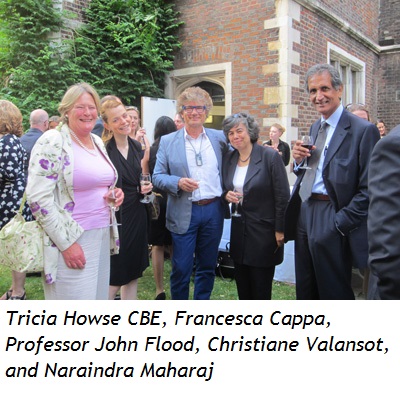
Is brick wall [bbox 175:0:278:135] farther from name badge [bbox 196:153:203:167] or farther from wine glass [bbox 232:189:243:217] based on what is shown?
wine glass [bbox 232:189:243:217]

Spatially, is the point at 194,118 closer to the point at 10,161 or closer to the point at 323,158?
the point at 323,158

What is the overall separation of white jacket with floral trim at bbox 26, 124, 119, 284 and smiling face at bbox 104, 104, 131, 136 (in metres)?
0.94

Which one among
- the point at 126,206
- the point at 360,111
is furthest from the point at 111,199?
the point at 360,111

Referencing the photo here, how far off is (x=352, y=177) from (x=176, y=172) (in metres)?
1.49

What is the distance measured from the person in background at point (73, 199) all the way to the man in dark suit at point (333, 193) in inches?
53.4

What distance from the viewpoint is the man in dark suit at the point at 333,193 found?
2.66 meters

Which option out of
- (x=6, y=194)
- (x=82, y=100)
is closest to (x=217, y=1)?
(x=6, y=194)

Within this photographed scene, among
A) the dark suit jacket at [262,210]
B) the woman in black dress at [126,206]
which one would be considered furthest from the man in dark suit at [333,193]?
the woman in black dress at [126,206]

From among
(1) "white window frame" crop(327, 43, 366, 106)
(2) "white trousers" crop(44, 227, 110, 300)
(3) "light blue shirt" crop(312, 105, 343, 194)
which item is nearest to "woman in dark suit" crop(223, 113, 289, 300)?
(3) "light blue shirt" crop(312, 105, 343, 194)

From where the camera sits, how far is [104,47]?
8.35m

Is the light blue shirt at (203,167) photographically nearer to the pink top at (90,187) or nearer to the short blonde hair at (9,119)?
the pink top at (90,187)

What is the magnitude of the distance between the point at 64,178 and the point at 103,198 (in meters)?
0.32

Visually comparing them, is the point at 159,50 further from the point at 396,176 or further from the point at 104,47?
the point at 396,176

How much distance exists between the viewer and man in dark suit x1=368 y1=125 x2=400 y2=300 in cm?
139
